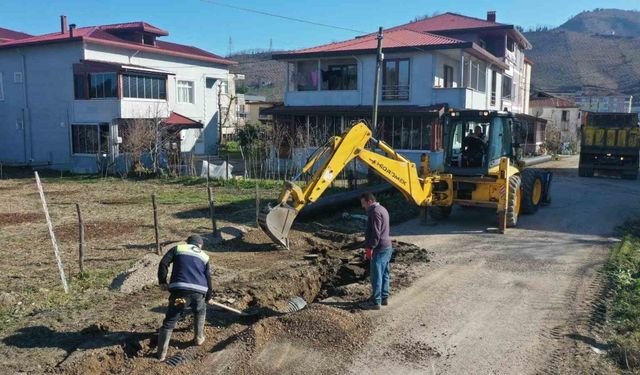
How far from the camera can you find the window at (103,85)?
96.5 feet

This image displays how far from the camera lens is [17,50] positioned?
33.4 meters

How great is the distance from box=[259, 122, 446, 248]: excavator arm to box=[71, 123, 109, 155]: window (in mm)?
20680

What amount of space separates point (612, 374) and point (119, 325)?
19.5ft

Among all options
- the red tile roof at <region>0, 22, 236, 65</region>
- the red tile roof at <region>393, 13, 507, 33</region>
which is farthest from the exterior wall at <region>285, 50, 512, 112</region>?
the red tile roof at <region>0, 22, 236, 65</region>

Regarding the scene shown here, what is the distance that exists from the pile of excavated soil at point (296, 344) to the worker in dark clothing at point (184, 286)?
533 mm

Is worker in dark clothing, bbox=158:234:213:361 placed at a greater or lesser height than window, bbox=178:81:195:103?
lesser

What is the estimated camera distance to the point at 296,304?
8531 mm

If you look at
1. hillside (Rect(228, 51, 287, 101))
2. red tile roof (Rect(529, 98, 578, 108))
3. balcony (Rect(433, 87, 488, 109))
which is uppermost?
hillside (Rect(228, 51, 287, 101))

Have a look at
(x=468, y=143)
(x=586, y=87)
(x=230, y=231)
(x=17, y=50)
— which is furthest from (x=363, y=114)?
(x=586, y=87)

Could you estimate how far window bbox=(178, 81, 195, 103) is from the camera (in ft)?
124

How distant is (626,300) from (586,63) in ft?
524

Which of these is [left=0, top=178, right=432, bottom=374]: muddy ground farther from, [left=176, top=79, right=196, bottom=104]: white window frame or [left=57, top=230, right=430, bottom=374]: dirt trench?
[left=176, top=79, right=196, bottom=104]: white window frame

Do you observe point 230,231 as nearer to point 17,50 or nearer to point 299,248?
point 299,248

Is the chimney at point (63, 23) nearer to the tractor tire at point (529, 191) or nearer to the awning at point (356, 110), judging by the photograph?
the awning at point (356, 110)
